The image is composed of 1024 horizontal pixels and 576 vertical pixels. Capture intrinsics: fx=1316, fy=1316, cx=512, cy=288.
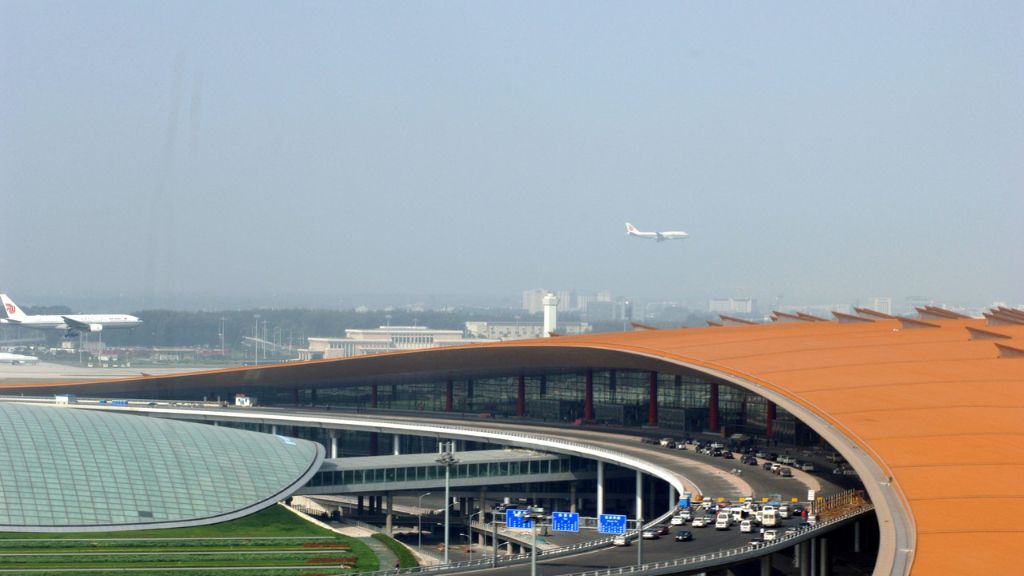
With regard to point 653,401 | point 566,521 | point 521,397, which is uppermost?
point 653,401

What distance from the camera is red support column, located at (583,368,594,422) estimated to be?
110312mm

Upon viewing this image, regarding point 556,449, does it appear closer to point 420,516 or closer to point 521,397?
point 420,516

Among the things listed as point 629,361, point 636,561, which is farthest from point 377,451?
point 636,561

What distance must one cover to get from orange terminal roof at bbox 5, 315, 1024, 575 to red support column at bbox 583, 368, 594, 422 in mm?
4364

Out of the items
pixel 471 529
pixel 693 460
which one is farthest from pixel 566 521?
pixel 693 460

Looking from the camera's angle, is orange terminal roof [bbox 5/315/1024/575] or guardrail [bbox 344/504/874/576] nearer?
orange terminal roof [bbox 5/315/1024/575]

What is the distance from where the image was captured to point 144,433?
84375 millimetres

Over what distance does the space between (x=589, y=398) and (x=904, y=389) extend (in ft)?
148

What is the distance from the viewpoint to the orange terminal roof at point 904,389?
4812 centimetres

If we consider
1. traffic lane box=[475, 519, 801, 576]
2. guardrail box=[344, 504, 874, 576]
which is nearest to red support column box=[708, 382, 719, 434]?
traffic lane box=[475, 519, 801, 576]

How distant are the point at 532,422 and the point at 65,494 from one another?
45.5 m

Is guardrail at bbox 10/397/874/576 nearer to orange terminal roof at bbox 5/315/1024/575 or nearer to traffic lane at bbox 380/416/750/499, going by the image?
traffic lane at bbox 380/416/750/499

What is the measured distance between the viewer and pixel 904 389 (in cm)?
6775

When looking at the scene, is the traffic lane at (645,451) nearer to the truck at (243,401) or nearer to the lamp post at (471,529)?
the lamp post at (471,529)
